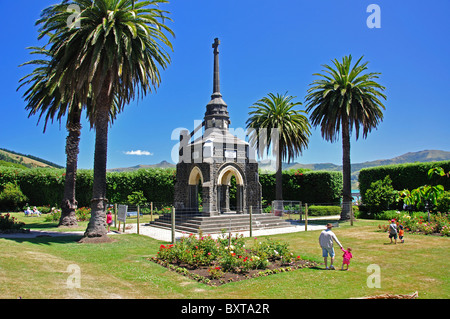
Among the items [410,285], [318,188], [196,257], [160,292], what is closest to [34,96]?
[196,257]

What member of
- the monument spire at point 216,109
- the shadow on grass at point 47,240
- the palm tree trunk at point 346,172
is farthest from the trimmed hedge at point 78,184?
the shadow on grass at point 47,240

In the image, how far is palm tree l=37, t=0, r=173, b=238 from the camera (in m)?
15.0

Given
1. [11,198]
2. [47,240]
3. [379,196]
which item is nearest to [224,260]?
[47,240]

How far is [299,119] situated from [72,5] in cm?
2173

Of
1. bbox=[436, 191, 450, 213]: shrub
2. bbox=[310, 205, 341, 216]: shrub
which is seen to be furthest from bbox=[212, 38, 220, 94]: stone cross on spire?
bbox=[436, 191, 450, 213]: shrub

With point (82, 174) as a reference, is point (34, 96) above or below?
above

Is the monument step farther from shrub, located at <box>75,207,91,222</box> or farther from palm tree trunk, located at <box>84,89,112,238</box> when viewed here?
shrub, located at <box>75,207,91,222</box>

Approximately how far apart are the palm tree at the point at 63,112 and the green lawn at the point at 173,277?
7873 mm

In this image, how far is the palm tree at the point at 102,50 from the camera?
14969 millimetres

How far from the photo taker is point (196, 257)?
11078mm

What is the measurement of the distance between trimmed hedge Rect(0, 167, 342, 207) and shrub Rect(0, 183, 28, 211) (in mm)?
723

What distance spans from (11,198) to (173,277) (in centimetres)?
2887

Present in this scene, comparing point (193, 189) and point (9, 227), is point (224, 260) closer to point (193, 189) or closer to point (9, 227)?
point (9, 227)
